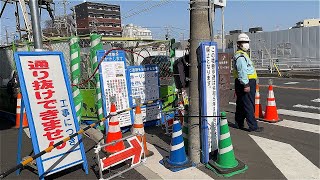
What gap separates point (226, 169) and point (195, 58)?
5.42 feet

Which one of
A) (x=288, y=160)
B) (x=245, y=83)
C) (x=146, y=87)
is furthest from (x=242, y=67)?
(x=146, y=87)

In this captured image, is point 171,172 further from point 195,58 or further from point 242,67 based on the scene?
point 242,67

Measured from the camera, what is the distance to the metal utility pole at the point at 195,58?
390 cm

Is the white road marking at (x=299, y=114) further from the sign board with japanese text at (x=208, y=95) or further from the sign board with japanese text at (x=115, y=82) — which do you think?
the sign board with japanese text at (x=115, y=82)

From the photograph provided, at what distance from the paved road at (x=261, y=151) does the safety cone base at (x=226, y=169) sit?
0.07 meters

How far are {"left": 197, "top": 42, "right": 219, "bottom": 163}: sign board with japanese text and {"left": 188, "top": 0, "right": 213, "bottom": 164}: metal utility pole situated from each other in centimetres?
11

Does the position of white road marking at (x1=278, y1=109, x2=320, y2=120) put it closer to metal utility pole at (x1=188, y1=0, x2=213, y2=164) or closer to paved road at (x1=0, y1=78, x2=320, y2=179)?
paved road at (x1=0, y1=78, x2=320, y2=179)

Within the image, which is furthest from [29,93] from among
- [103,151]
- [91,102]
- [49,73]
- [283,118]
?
[283,118]

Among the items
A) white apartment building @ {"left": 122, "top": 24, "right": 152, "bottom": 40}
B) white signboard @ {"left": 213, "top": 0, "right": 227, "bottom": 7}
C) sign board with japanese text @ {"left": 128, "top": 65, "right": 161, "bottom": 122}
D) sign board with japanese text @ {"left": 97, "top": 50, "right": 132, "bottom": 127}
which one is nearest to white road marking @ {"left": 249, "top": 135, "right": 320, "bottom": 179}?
sign board with japanese text @ {"left": 128, "top": 65, "right": 161, "bottom": 122}

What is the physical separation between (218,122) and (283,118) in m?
3.66

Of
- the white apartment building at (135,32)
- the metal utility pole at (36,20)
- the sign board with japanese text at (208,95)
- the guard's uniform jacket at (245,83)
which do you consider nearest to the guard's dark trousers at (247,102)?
the guard's uniform jacket at (245,83)

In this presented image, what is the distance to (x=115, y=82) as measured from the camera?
19.7ft

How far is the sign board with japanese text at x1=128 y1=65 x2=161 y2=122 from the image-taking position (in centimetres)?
631

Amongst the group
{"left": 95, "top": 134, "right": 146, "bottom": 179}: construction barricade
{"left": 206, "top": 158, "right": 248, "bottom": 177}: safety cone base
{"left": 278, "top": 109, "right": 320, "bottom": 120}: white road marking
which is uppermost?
{"left": 95, "top": 134, "right": 146, "bottom": 179}: construction barricade
